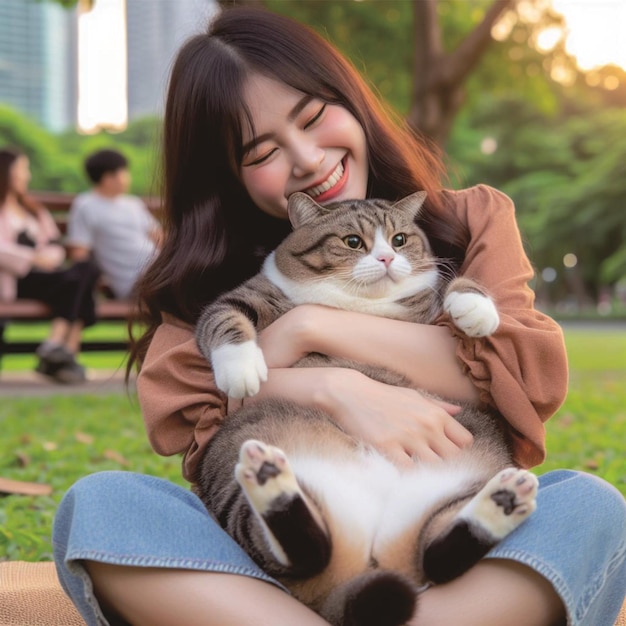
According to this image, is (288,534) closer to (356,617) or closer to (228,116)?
(356,617)

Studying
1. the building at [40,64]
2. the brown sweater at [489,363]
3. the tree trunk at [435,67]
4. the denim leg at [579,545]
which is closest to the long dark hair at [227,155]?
the brown sweater at [489,363]

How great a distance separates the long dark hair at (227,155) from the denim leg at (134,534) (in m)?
0.78

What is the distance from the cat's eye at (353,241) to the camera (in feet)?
7.11

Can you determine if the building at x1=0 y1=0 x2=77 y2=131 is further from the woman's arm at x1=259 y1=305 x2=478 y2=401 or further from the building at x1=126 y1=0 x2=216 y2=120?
the woman's arm at x1=259 y1=305 x2=478 y2=401

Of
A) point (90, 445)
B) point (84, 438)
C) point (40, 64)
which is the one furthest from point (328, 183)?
point (40, 64)

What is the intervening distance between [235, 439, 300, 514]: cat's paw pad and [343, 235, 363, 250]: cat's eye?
86 centimetres

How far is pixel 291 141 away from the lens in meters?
2.21

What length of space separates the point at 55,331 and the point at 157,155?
4.40m

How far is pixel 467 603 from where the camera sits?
58.4 inches

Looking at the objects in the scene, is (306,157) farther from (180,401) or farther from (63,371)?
(63,371)

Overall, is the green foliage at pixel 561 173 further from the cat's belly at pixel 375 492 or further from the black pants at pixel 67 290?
the cat's belly at pixel 375 492

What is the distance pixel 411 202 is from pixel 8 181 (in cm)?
561

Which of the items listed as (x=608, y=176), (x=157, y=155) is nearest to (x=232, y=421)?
(x=157, y=155)

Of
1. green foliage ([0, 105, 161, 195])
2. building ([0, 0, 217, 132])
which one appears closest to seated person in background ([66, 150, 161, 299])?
green foliage ([0, 105, 161, 195])
